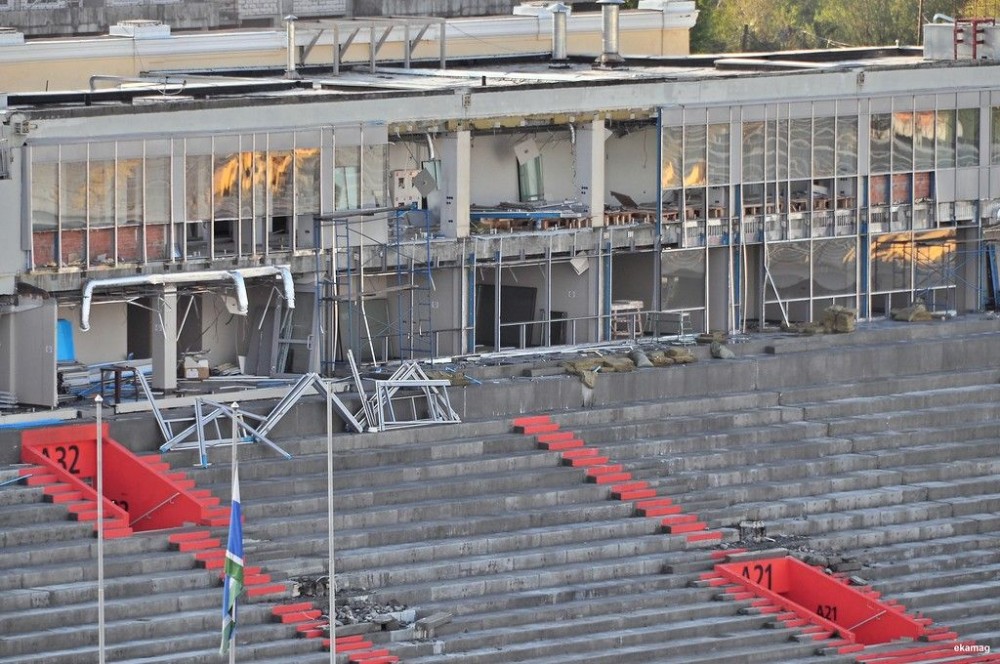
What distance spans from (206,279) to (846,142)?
16173 millimetres

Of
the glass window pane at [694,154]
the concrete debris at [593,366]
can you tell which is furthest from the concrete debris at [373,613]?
the glass window pane at [694,154]

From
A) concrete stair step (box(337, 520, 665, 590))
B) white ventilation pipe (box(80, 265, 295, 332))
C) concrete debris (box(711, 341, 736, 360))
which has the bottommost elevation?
concrete stair step (box(337, 520, 665, 590))

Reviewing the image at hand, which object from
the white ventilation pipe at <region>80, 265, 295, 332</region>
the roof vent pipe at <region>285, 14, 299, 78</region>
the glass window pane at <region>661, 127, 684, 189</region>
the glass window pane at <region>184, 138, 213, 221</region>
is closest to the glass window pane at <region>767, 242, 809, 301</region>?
the glass window pane at <region>661, 127, 684, 189</region>

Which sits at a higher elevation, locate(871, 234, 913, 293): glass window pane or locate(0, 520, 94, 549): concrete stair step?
locate(871, 234, 913, 293): glass window pane

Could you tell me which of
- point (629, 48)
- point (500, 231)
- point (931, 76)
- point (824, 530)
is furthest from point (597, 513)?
point (629, 48)

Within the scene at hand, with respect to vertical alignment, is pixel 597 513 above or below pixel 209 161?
below

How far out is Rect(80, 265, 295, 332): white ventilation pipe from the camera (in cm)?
5431

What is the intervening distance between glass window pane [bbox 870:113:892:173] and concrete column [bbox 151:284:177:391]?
57.7 ft

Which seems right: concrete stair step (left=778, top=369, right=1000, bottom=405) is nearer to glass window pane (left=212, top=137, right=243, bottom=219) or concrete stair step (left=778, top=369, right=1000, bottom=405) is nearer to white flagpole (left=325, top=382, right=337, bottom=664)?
glass window pane (left=212, top=137, right=243, bottom=219)

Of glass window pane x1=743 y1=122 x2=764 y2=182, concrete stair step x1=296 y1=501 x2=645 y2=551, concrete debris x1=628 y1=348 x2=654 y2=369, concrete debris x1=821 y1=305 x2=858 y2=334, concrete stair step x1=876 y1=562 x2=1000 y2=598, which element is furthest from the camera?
glass window pane x1=743 y1=122 x2=764 y2=182

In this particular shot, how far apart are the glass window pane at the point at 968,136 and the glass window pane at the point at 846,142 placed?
2.86m

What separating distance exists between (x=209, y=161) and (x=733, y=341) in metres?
12.2

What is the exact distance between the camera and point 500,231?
202 feet

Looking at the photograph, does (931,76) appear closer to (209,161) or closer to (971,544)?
(971,544)
